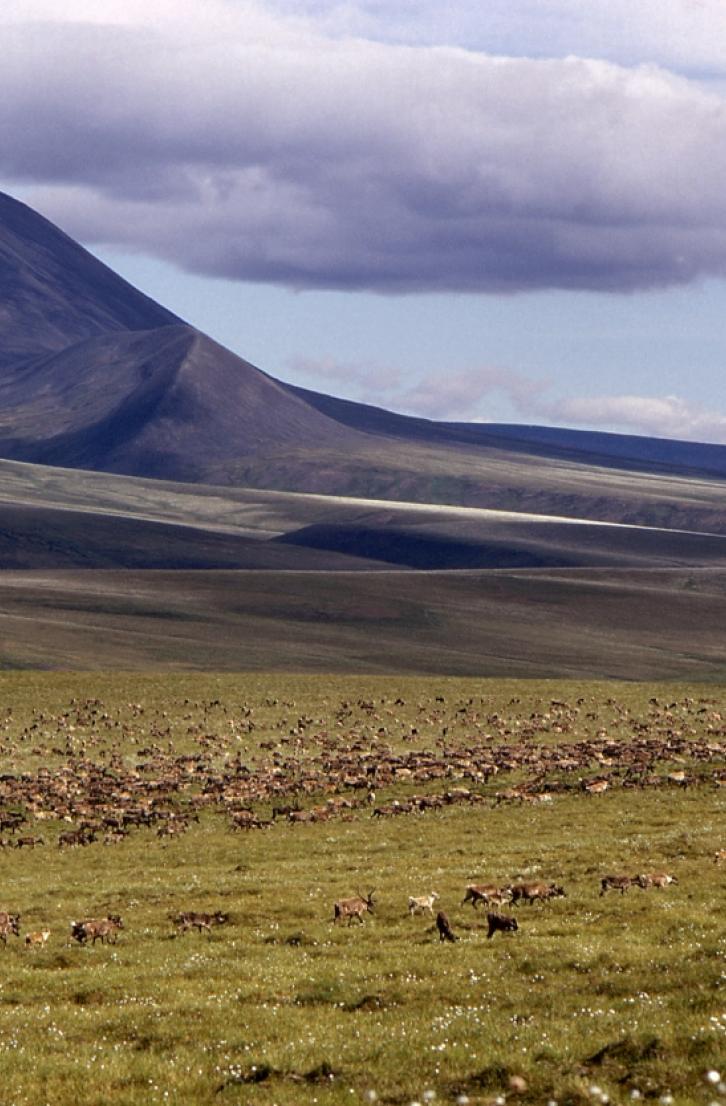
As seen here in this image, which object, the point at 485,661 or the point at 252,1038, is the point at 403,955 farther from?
the point at 485,661

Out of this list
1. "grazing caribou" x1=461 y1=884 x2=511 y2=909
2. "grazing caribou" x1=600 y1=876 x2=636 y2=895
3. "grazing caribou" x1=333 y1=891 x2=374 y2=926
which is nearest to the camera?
"grazing caribou" x1=333 y1=891 x2=374 y2=926

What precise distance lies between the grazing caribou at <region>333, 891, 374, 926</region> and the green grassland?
48 cm

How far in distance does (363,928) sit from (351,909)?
99cm

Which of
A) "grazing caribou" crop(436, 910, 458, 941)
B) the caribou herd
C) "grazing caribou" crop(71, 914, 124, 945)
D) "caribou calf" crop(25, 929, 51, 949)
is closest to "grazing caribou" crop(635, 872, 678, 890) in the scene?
the caribou herd

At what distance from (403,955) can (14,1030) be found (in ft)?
19.6

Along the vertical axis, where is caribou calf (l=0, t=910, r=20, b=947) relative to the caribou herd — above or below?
above

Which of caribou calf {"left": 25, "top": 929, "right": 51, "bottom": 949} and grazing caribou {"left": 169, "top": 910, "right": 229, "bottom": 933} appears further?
grazing caribou {"left": 169, "top": 910, "right": 229, "bottom": 933}

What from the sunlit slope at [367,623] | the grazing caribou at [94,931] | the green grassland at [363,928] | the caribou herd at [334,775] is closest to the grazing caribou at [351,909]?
the caribou herd at [334,775]

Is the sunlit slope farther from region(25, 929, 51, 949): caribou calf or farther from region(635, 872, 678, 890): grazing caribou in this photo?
region(635, 872, 678, 890): grazing caribou

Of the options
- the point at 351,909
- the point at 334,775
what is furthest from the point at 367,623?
the point at 351,909

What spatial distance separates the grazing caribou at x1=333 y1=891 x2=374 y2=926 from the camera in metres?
24.8

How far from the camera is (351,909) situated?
24953 millimetres

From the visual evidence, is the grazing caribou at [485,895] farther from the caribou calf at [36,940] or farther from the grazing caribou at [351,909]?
the caribou calf at [36,940]

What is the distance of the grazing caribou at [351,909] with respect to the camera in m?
24.8
